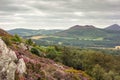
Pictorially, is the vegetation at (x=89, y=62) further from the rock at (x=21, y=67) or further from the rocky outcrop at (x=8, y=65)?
the rocky outcrop at (x=8, y=65)

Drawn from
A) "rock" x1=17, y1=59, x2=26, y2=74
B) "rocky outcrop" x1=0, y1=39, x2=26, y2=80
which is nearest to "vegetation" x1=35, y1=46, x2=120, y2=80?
"rock" x1=17, y1=59, x2=26, y2=74

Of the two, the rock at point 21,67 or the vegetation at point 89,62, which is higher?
the rock at point 21,67

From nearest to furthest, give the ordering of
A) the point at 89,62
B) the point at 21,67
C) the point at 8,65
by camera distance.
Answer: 1. the point at 8,65
2. the point at 21,67
3. the point at 89,62

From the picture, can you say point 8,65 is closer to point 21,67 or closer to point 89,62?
point 21,67

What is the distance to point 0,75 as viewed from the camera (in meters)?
45.8

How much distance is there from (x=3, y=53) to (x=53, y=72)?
22.5 meters

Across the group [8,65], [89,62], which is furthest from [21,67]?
[89,62]

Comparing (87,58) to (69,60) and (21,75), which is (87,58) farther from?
(21,75)

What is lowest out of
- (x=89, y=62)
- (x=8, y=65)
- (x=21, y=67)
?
(x=89, y=62)

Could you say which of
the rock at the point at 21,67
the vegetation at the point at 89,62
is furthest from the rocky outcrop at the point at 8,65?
the vegetation at the point at 89,62

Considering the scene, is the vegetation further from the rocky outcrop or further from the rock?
the rocky outcrop

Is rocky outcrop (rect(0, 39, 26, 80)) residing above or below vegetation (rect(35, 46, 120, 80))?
above

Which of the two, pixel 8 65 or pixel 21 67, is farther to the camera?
pixel 21 67

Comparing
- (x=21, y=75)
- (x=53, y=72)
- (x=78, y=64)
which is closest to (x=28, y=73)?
(x=21, y=75)
